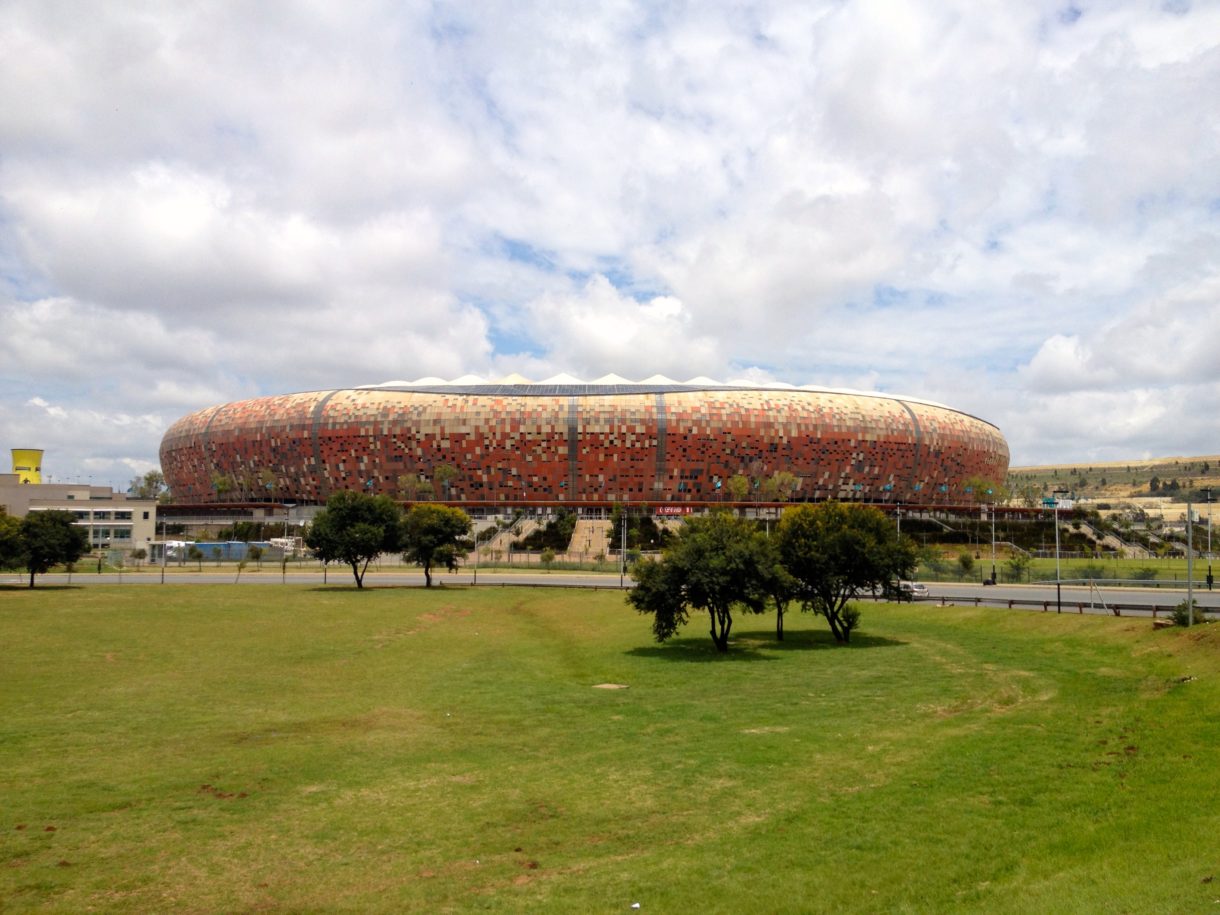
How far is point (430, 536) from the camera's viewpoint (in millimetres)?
56719

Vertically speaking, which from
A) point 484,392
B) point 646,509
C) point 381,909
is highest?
point 484,392

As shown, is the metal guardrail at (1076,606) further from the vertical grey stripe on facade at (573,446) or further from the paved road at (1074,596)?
the vertical grey stripe on facade at (573,446)

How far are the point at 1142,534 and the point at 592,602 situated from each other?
281ft

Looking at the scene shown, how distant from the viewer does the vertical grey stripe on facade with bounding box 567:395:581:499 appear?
11662 centimetres

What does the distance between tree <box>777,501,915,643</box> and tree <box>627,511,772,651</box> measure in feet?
8.77

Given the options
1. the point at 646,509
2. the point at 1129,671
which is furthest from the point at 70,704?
Answer: the point at 646,509

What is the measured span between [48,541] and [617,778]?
46663mm

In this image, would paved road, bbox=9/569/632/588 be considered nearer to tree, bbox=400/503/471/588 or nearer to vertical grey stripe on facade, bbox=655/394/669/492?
tree, bbox=400/503/471/588

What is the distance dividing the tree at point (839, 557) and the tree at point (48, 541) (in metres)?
40.3

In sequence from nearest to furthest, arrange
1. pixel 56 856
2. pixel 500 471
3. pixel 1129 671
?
pixel 56 856, pixel 1129 671, pixel 500 471

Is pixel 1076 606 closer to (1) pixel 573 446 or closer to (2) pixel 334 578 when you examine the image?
(2) pixel 334 578

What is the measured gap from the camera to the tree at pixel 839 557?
3488 cm

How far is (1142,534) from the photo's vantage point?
4203 inches

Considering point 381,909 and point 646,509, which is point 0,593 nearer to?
point 381,909
